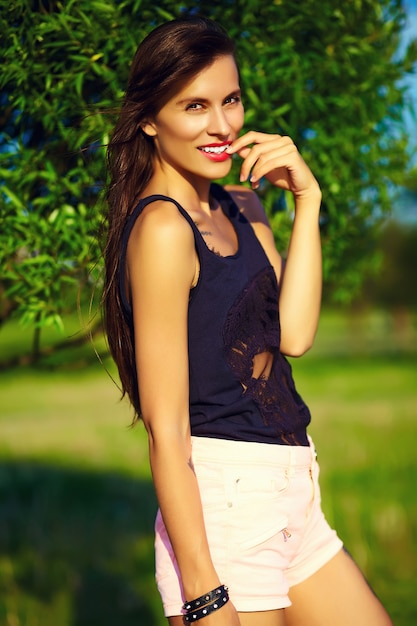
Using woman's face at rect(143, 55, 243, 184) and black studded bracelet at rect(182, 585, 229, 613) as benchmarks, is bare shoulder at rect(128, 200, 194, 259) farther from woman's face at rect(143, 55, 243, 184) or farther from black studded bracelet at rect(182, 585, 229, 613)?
black studded bracelet at rect(182, 585, 229, 613)

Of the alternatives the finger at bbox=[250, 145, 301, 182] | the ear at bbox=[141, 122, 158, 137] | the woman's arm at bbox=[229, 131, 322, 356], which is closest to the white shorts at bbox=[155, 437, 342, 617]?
the woman's arm at bbox=[229, 131, 322, 356]

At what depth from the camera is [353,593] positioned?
2803 millimetres

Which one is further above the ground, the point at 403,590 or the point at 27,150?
the point at 27,150

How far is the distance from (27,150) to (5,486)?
6147 mm

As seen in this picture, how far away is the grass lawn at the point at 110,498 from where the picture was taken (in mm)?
5477

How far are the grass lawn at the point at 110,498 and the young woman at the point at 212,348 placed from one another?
5.17 ft

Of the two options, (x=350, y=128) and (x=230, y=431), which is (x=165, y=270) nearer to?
(x=230, y=431)

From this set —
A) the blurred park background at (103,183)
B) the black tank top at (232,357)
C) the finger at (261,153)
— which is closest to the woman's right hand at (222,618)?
the black tank top at (232,357)

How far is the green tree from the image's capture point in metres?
3.32

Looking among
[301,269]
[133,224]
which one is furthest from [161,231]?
[301,269]

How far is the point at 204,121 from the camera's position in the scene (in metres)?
2.56

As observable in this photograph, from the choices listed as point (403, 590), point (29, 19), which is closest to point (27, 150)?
point (29, 19)

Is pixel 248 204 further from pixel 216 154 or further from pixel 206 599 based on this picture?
pixel 206 599

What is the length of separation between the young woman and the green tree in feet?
1.37
